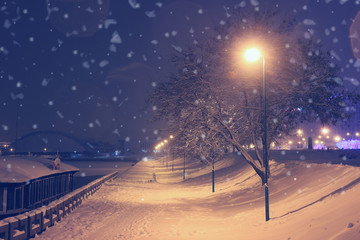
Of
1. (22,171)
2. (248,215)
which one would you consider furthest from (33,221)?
(22,171)

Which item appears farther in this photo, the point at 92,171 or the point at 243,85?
the point at 92,171

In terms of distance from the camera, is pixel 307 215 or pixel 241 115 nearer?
pixel 307 215

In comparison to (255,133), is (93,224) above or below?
below

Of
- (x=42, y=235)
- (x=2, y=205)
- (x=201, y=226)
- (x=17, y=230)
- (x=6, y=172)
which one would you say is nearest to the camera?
(x=17, y=230)

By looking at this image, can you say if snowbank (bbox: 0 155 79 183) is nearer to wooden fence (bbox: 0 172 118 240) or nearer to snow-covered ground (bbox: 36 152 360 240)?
snow-covered ground (bbox: 36 152 360 240)

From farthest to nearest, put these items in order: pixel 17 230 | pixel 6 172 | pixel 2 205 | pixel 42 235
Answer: pixel 6 172
pixel 2 205
pixel 42 235
pixel 17 230

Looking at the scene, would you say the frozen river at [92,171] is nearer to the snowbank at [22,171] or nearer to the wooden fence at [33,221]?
the snowbank at [22,171]

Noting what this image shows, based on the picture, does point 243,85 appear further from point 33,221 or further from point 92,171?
point 92,171

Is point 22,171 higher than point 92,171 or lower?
higher

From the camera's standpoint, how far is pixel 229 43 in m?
22.5

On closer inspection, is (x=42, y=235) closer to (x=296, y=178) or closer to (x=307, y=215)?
(x=307, y=215)

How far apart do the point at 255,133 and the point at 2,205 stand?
60.4ft

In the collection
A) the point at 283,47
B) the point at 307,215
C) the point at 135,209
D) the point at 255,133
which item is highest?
the point at 283,47

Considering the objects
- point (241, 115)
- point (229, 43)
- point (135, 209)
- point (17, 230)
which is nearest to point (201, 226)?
point (135, 209)
